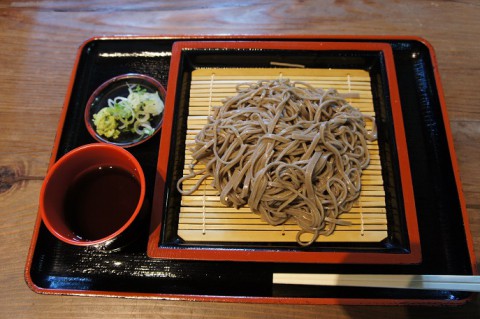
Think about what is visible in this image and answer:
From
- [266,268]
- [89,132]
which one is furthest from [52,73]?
[266,268]

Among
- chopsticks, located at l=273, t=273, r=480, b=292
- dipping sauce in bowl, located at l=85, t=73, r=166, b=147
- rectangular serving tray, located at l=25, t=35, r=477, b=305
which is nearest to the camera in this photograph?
chopsticks, located at l=273, t=273, r=480, b=292

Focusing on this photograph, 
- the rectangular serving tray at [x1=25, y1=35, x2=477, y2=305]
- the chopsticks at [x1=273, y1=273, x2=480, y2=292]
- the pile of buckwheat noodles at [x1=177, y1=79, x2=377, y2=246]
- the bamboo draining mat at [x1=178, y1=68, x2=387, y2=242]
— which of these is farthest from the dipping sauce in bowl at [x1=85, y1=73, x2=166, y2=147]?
the chopsticks at [x1=273, y1=273, x2=480, y2=292]

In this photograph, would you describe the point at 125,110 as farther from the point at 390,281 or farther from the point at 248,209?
the point at 390,281

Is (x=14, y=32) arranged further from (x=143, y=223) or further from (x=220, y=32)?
(x=143, y=223)

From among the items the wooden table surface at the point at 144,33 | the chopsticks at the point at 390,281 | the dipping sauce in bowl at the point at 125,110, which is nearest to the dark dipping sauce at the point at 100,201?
the dipping sauce in bowl at the point at 125,110

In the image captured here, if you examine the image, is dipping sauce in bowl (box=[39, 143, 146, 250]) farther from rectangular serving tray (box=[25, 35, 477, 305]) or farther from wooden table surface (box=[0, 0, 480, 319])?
wooden table surface (box=[0, 0, 480, 319])

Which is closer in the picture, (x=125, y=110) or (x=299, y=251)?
(x=299, y=251)

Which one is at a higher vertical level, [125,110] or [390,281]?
[125,110]

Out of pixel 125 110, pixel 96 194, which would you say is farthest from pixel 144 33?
pixel 96 194
